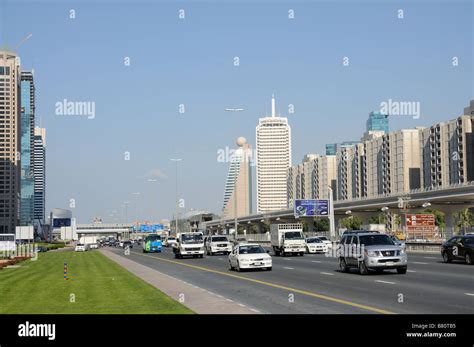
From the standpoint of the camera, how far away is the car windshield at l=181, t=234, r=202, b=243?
59469 mm

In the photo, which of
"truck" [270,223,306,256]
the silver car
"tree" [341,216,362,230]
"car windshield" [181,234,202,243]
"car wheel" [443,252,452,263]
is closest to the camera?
the silver car

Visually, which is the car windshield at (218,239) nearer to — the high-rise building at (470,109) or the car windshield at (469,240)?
the car windshield at (469,240)

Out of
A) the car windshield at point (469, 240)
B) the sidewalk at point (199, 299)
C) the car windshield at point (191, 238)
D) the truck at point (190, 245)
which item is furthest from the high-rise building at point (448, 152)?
the sidewalk at point (199, 299)

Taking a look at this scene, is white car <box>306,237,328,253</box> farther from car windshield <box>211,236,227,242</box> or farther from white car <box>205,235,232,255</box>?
car windshield <box>211,236,227,242</box>

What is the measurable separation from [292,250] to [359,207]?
7349cm

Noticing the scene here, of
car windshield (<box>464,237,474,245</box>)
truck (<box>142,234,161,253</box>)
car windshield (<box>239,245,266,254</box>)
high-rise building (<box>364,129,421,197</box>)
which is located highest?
high-rise building (<box>364,129,421,197</box>)

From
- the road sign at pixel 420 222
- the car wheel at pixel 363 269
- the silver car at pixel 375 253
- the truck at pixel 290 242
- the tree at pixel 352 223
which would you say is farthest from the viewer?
the tree at pixel 352 223

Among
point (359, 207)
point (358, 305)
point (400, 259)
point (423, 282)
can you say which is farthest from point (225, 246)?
point (359, 207)

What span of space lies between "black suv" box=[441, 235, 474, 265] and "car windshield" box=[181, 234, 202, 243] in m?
24.6

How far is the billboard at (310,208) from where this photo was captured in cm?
11006

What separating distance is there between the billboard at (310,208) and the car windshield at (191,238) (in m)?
51.0

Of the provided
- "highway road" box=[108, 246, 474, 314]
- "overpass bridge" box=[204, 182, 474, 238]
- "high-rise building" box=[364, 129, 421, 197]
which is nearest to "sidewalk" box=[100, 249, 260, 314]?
"highway road" box=[108, 246, 474, 314]
